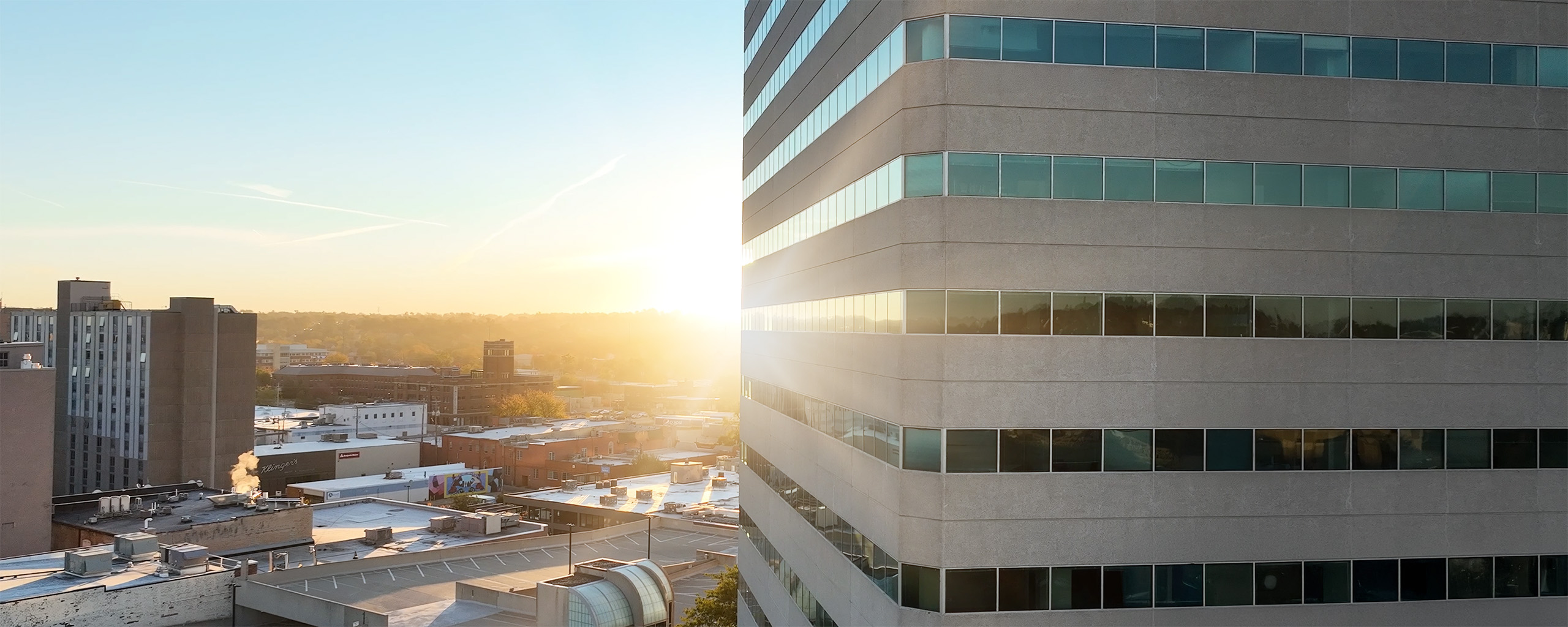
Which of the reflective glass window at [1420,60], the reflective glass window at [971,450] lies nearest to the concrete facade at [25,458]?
the reflective glass window at [971,450]

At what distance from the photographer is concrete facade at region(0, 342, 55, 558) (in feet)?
254

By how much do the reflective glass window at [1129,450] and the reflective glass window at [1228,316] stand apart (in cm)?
320

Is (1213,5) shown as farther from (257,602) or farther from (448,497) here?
(448,497)

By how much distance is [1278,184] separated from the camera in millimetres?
26844

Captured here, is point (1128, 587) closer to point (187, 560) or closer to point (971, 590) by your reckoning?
point (971, 590)

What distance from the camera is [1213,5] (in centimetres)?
2661

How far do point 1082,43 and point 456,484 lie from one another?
10513 cm

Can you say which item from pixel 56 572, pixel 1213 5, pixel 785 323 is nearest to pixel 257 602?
pixel 56 572

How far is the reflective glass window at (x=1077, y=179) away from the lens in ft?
85.8

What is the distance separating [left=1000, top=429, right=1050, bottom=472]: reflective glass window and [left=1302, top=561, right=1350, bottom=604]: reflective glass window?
783cm

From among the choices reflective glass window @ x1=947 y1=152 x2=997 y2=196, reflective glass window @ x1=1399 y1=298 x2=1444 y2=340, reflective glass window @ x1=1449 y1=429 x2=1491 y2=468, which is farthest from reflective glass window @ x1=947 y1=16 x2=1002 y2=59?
reflective glass window @ x1=1449 y1=429 x2=1491 y2=468

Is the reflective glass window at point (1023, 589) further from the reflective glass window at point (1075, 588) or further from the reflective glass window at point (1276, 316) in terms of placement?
the reflective glass window at point (1276, 316)

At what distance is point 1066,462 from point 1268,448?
5587mm

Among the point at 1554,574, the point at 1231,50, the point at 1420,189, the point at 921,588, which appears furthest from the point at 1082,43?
the point at 1554,574
